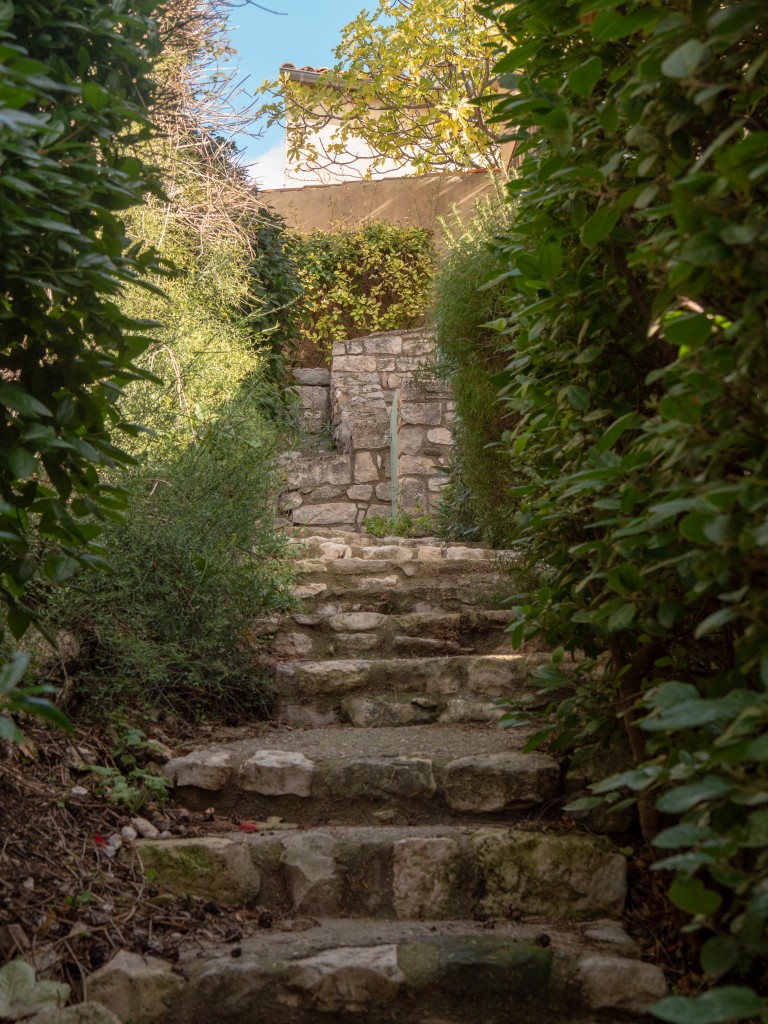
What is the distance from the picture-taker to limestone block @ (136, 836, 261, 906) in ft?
8.21

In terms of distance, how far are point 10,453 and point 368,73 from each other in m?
9.05

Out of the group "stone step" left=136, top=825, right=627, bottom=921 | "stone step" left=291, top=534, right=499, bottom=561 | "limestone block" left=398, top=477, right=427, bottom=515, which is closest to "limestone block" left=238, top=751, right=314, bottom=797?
"stone step" left=136, top=825, right=627, bottom=921

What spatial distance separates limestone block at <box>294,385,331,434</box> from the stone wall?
0.4 inches

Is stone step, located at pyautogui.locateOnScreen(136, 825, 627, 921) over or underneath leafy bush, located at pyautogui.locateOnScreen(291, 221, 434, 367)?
underneath

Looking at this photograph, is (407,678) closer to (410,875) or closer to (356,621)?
(356,621)

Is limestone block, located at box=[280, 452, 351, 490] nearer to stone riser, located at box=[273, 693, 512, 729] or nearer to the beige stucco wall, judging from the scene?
the beige stucco wall

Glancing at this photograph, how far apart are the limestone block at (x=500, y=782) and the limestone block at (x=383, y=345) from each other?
7.18 metres

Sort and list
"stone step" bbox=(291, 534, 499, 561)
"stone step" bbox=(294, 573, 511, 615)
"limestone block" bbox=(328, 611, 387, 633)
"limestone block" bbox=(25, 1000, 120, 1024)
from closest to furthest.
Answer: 1. "limestone block" bbox=(25, 1000, 120, 1024)
2. "limestone block" bbox=(328, 611, 387, 633)
3. "stone step" bbox=(294, 573, 511, 615)
4. "stone step" bbox=(291, 534, 499, 561)

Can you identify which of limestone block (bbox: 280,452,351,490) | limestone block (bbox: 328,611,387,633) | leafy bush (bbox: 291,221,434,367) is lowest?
limestone block (bbox: 328,611,387,633)

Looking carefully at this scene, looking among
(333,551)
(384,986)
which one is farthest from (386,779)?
(333,551)

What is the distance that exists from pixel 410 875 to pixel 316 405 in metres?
7.79

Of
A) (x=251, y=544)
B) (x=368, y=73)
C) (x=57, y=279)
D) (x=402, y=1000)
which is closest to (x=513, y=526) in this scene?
(x=251, y=544)

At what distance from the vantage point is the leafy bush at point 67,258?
156 centimetres

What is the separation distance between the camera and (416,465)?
28.7 ft
